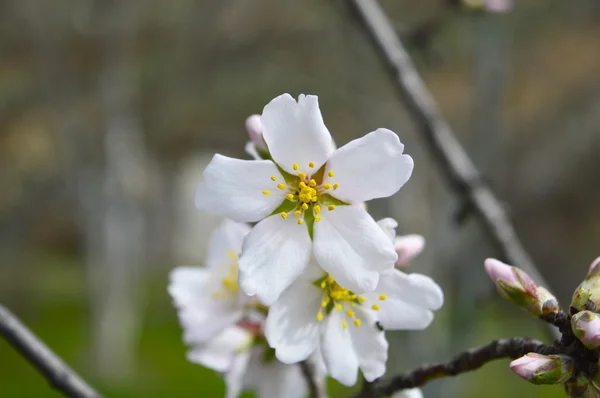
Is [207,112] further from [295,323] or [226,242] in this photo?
[295,323]

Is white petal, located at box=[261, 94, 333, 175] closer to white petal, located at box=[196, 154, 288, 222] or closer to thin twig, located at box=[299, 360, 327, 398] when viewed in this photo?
white petal, located at box=[196, 154, 288, 222]

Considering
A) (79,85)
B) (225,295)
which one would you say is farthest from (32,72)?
(225,295)

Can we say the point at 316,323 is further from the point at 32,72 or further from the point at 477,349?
the point at 32,72

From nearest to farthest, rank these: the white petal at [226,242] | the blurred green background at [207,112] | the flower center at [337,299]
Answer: the flower center at [337,299], the white petal at [226,242], the blurred green background at [207,112]

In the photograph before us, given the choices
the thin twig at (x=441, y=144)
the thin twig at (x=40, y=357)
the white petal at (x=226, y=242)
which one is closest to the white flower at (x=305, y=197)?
the white petal at (x=226, y=242)

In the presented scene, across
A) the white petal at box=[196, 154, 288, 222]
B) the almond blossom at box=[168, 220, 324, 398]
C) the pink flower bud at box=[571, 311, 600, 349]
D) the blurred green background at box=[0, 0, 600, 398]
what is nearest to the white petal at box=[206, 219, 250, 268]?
the almond blossom at box=[168, 220, 324, 398]

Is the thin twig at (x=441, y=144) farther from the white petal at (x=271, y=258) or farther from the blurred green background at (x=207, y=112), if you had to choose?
the blurred green background at (x=207, y=112)
